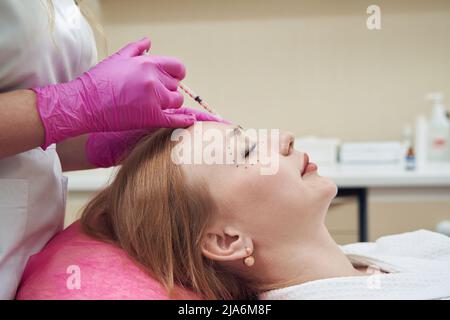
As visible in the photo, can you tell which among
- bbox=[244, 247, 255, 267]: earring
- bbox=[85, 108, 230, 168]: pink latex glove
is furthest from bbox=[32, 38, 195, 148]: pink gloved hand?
bbox=[244, 247, 255, 267]: earring

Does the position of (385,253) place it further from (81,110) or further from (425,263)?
(81,110)

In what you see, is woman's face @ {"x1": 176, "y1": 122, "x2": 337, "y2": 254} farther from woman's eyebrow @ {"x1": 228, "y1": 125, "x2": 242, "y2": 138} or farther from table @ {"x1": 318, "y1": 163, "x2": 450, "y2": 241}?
table @ {"x1": 318, "y1": 163, "x2": 450, "y2": 241}

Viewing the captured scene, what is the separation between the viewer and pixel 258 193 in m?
1.03

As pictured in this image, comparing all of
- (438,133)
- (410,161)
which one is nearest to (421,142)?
(438,133)

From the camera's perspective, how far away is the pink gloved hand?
0.90 meters

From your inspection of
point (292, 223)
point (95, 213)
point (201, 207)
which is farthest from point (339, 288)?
point (95, 213)

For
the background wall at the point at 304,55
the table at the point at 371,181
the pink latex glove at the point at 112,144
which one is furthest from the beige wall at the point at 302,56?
the pink latex glove at the point at 112,144

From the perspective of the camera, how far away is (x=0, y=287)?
0.91 metres

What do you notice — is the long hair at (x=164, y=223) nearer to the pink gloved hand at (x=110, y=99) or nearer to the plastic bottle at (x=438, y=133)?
the pink gloved hand at (x=110, y=99)

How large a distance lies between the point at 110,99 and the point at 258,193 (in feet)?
1.14

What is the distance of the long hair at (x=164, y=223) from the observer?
3.26 feet

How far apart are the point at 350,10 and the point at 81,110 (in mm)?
1989

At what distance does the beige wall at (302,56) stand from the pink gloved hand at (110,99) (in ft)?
5.46
